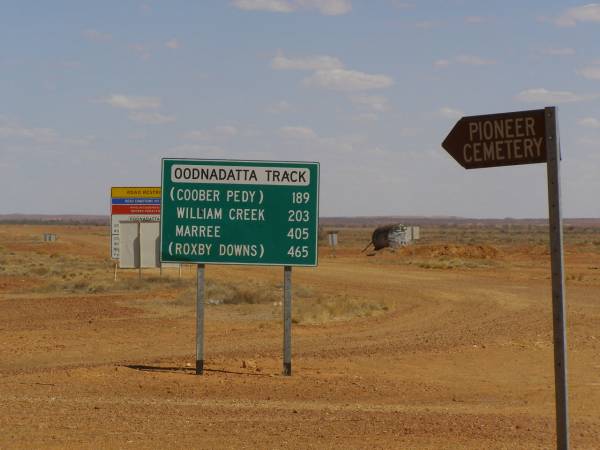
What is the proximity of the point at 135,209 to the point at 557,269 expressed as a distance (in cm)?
2592

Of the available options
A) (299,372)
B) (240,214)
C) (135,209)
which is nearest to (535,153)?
(240,214)

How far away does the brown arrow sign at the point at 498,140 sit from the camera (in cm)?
638

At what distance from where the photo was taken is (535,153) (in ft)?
20.9

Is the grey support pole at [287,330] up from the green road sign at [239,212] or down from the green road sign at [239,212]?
down

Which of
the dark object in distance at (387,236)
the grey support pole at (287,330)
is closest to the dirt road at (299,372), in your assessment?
the grey support pole at (287,330)

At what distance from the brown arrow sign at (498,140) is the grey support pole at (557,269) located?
0.10 meters

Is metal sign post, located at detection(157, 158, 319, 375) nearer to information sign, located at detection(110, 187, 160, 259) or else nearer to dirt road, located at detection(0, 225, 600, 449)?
dirt road, located at detection(0, 225, 600, 449)

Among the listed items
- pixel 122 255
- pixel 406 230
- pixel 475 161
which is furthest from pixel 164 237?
pixel 406 230

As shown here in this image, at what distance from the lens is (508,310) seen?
78.6 feet

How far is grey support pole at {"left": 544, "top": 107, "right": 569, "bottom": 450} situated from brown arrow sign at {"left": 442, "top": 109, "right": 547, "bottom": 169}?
10 cm

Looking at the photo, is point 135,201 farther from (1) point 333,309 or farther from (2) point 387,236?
(2) point 387,236

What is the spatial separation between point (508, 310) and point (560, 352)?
59.5 ft

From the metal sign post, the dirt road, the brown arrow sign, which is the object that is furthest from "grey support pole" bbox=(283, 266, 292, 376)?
the brown arrow sign

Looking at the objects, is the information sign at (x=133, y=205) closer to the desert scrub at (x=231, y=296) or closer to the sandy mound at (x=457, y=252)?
the desert scrub at (x=231, y=296)
